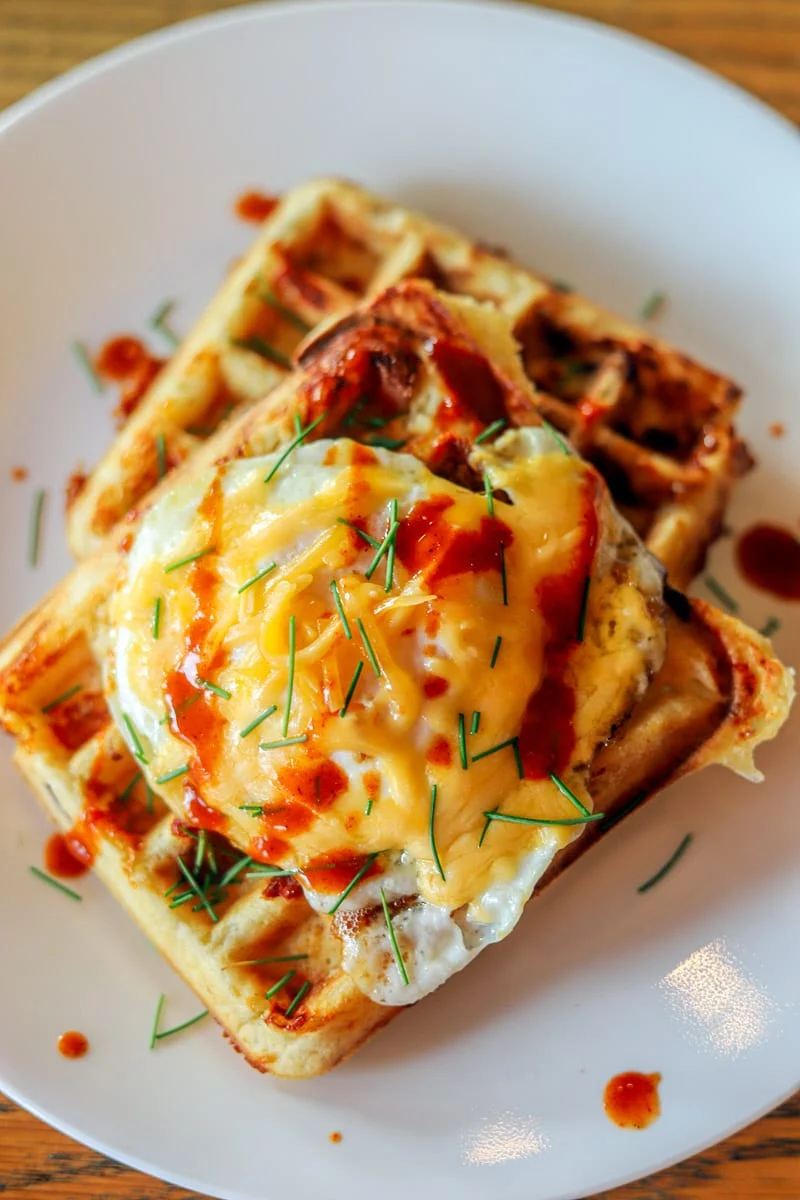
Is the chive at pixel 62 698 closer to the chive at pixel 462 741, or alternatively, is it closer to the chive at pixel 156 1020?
the chive at pixel 156 1020

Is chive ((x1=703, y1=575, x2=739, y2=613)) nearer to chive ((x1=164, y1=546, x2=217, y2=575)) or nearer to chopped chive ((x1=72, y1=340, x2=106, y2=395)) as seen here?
chive ((x1=164, y1=546, x2=217, y2=575))

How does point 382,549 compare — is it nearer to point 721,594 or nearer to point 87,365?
point 721,594

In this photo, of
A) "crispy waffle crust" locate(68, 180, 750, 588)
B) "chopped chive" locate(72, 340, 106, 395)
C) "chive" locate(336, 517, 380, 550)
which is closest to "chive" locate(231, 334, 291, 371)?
"crispy waffle crust" locate(68, 180, 750, 588)

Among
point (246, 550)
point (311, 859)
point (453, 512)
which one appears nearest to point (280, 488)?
point (246, 550)

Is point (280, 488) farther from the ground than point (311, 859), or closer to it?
farther from the ground

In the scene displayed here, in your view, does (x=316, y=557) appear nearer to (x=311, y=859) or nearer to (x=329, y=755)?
(x=329, y=755)

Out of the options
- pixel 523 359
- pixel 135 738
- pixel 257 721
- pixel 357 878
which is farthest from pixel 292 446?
pixel 357 878
